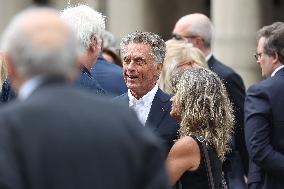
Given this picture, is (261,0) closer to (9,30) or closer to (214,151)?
(214,151)

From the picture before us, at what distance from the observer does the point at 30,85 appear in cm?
416

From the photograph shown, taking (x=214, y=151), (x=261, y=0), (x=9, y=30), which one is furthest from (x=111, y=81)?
(x=261, y=0)

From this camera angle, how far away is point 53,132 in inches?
161

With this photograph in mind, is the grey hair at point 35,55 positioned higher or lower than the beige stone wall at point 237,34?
higher

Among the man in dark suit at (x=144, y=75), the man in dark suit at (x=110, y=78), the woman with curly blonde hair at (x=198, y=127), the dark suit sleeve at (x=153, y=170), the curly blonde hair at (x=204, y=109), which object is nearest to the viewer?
the dark suit sleeve at (x=153, y=170)

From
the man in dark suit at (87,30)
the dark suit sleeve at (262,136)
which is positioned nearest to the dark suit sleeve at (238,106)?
the dark suit sleeve at (262,136)

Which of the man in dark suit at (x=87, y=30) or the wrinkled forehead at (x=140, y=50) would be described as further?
the wrinkled forehead at (x=140, y=50)

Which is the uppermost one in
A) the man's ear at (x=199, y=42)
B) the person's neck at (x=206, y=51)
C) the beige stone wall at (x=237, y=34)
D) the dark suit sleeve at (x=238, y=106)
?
the man's ear at (x=199, y=42)

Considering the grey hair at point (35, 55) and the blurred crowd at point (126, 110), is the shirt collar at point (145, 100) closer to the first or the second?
the blurred crowd at point (126, 110)

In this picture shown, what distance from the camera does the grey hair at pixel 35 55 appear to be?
409 centimetres

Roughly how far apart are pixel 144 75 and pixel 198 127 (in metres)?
1.05

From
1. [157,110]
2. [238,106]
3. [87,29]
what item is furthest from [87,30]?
[238,106]

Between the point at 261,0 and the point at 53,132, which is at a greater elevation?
the point at 53,132

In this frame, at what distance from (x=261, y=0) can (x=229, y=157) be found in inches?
643
